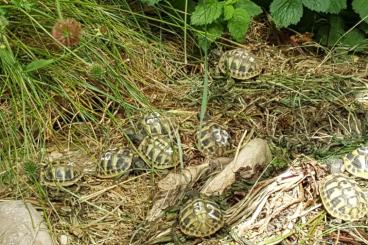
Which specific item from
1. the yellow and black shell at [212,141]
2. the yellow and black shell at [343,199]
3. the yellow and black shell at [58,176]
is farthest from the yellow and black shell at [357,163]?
the yellow and black shell at [58,176]

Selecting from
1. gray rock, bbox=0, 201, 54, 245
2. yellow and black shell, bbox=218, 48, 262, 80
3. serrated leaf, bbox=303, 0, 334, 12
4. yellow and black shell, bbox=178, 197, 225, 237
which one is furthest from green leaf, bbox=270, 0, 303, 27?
gray rock, bbox=0, 201, 54, 245

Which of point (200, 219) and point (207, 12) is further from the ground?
point (207, 12)

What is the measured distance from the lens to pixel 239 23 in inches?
173

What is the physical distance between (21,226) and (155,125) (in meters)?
0.98

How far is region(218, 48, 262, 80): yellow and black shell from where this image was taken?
4.46 meters

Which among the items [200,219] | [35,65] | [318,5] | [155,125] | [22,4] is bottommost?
[200,219]

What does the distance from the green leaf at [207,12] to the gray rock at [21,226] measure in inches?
60.5

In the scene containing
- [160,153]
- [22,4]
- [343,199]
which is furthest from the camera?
[160,153]

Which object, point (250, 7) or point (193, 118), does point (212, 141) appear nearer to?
point (193, 118)

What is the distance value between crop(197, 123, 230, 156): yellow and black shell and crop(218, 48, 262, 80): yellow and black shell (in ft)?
1.86

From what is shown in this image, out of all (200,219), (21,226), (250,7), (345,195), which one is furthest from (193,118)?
(21,226)

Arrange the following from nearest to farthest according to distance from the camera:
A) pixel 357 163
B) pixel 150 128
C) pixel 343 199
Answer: pixel 343 199, pixel 357 163, pixel 150 128

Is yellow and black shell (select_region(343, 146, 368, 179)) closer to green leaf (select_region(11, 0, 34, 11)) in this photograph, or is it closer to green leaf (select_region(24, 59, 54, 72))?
green leaf (select_region(24, 59, 54, 72))

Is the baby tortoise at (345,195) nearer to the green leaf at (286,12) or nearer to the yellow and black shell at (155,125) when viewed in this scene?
the yellow and black shell at (155,125)
